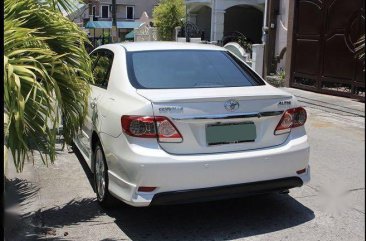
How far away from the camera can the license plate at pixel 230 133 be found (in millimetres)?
3943

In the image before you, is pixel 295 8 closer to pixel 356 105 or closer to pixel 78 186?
pixel 356 105

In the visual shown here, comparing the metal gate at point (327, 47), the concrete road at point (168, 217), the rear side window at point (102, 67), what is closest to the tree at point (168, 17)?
the metal gate at point (327, 47)

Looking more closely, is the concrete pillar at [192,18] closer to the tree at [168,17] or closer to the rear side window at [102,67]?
the tree at [168,17]

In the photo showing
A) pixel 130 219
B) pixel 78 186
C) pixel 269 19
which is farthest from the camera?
pixel 269 19

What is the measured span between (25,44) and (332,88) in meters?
10.7

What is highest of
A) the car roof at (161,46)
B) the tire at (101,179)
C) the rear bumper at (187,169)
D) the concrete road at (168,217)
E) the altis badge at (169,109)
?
the car roof at (161,46)

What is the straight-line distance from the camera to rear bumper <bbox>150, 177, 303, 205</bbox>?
3.85 metres

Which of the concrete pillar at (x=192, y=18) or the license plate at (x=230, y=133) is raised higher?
the concrete pillar at (x=192, y=18)

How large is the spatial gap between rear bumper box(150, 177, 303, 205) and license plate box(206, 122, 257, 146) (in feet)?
1.18

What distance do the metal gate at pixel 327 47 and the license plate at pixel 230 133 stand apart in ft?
25.9

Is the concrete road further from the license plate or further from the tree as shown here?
the tree

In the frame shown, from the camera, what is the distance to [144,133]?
387 cm

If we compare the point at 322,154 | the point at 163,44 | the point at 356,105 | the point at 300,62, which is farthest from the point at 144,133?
the point at 300,62

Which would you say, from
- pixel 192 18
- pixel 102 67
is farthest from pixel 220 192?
pixel 192 18
